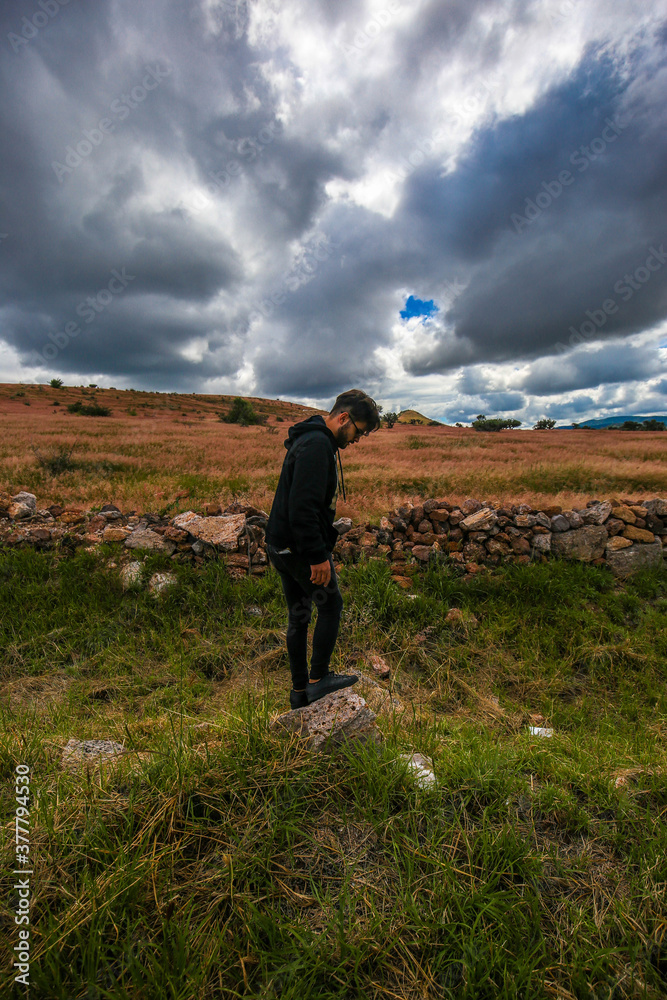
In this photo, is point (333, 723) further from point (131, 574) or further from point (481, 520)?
point (481, 520)

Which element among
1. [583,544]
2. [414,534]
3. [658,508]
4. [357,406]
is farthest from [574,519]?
[357,406]

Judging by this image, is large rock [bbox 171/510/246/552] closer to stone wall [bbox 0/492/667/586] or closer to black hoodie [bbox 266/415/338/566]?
stone wall [bbox 0/492/667/586]

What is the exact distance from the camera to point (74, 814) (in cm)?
179

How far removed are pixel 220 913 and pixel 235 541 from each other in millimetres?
4174

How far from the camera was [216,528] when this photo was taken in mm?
5578

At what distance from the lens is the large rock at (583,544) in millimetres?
5758

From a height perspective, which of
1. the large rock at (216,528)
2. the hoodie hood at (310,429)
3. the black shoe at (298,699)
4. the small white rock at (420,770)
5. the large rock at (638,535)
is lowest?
the black shoe at (298,699)

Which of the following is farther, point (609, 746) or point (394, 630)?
point (394, 630)

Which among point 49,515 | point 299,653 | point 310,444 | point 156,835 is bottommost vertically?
point 156,835

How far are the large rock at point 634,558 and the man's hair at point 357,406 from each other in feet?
17.2

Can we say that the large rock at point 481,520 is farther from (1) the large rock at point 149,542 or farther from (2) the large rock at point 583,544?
(1) the large rock at point 149,542

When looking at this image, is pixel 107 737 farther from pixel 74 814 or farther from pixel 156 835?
pixel 156 835

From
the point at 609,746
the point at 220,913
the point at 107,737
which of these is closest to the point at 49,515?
the point at 107,737

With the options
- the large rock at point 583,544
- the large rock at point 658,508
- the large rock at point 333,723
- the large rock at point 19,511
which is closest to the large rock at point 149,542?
the large rock at point 19,511
